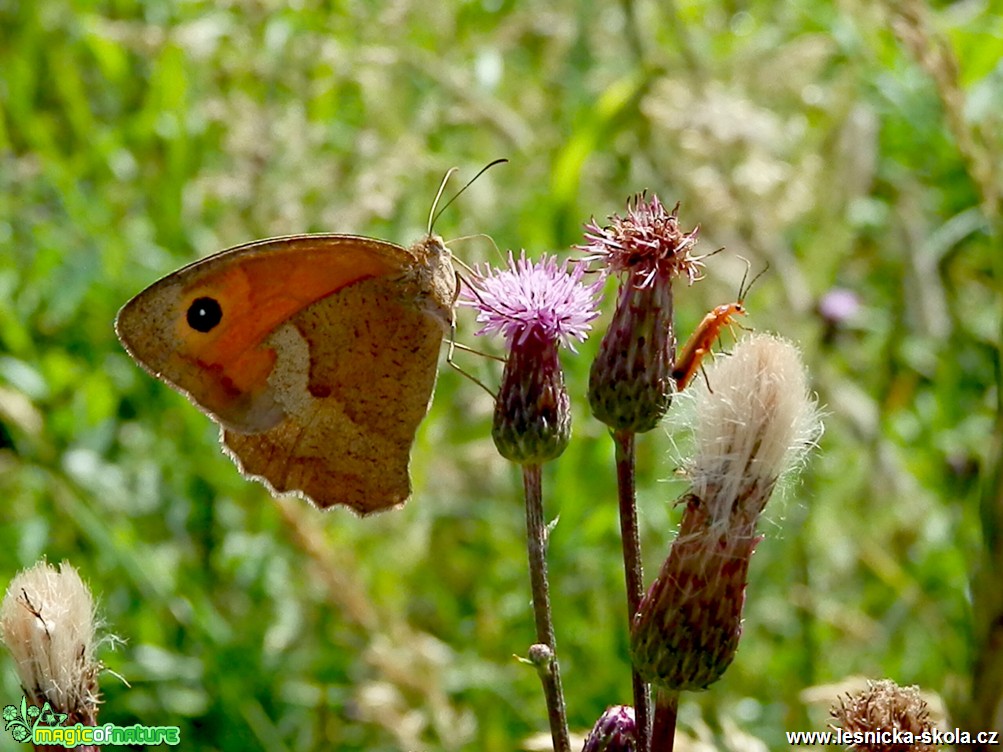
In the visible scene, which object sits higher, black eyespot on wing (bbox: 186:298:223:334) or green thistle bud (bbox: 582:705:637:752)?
black eyespot on wing (bbox: 186:298:223:334)

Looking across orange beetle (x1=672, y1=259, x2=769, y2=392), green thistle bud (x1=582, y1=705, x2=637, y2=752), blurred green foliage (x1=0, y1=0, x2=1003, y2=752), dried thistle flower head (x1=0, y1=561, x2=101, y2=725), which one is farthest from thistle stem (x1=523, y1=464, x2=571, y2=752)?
blurred green foliage (x1=0, y1=0, x2=1003, y2=752)

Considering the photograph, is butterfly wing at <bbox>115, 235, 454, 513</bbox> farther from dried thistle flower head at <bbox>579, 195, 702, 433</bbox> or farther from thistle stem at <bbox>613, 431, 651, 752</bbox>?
thistle stem at <bbox>613, 431, 651, 752</bbox>

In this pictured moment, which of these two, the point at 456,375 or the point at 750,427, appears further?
the point at 456,375

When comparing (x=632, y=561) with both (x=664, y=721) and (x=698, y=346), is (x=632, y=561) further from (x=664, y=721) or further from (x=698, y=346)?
(x=698, y=346)

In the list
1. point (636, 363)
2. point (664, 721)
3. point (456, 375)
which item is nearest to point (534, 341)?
point (636, 363)

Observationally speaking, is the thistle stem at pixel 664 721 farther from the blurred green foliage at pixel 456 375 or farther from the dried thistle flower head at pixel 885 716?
the blurred green foliage at pixel 456 375

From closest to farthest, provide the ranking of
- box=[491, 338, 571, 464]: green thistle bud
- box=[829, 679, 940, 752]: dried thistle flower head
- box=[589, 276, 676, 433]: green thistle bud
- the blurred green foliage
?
box=[829, 679, 940, 752]: dried thistle flower head < box=[589, 276, 676, 433]: green thistle bud < box=[491, 338, 571, 464]: green thistle bud < the blurred green foliage
